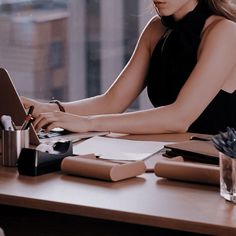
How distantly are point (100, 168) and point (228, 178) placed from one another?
1.04 ft

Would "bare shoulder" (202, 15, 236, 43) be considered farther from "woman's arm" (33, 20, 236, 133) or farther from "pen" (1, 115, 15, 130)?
"pen" (1, 115, 15, 130)

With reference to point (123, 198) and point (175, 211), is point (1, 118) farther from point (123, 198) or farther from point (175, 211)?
point (175, 211)

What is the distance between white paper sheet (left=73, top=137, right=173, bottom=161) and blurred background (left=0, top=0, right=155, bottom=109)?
209 cm

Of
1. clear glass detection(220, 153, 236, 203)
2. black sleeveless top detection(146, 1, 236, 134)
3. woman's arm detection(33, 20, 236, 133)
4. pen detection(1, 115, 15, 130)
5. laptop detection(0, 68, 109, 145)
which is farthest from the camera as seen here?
black sleeveless top detection(146, 1, 236, 134)

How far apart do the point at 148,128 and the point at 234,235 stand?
0.99m

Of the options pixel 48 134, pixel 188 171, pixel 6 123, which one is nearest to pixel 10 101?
pixel 6 123

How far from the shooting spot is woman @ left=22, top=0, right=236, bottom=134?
2.32m

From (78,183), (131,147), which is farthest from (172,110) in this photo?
(78,183)

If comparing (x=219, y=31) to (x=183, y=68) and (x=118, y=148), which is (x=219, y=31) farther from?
(x=118, y=148)

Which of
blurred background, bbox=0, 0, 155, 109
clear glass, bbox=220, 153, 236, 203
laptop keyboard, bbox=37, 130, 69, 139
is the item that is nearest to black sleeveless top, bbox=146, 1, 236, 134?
laptop keyboard, bbox=37, 130, 69, 139

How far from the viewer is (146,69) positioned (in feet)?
9.20

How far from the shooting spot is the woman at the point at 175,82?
2324 mm

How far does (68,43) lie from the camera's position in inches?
173

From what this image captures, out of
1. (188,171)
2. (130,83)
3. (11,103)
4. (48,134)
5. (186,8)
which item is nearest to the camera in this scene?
(188,171)
